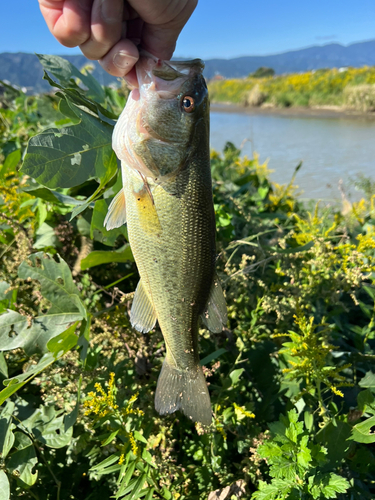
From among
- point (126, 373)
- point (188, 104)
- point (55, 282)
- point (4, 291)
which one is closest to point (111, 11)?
point (188, 104)

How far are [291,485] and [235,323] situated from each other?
41.9 inches

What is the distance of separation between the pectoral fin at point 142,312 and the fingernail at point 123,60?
85 centimetres

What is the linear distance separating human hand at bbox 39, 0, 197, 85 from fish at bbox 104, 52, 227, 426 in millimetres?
92

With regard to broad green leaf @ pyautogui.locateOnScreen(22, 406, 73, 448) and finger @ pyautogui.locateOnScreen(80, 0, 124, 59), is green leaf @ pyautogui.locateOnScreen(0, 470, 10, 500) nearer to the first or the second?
broad green leaf @ pyautogui.locateOnScreen(22, 406, 73, 448)

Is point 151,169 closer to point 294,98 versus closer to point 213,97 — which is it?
point 294,98

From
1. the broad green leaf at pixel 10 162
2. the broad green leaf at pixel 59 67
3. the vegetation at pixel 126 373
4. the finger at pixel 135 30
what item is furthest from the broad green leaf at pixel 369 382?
the broad green leaf at pixel 10 162

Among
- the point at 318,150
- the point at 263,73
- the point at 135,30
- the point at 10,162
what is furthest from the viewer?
the point at 263,73

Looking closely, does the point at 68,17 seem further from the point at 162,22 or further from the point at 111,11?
the point at 162,22

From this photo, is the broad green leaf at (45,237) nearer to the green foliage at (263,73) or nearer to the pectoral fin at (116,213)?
the pectoral fin at (116,213)

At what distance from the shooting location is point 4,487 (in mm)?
1314

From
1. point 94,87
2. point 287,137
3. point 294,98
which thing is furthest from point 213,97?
point 94,87

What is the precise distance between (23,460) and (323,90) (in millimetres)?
32030

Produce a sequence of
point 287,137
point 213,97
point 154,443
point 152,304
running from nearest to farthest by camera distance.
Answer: point 152,304
point 154,443
point 287,137
point 213,97

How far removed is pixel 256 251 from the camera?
2.10m
